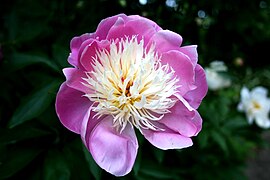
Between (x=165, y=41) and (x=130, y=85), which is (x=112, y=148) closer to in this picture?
(x=130, y=85)

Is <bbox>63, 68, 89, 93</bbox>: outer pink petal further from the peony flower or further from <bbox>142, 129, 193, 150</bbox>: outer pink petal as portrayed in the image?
<bbox>142, 129, 193, 150</bbox>: outer pink petal

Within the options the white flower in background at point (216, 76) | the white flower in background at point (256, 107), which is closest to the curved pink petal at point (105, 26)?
the white flower in background at point (216, 76)

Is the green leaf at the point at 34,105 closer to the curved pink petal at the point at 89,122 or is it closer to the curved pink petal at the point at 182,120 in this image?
the curved pink petal at the point at 89,122

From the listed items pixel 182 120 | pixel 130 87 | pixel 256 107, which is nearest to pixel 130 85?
pixel 130 87

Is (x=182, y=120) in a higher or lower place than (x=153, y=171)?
higher

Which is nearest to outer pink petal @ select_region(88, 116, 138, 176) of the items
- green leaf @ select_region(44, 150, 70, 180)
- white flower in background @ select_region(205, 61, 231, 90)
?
green leaf @ select_region(44, 150, 70, 180)
